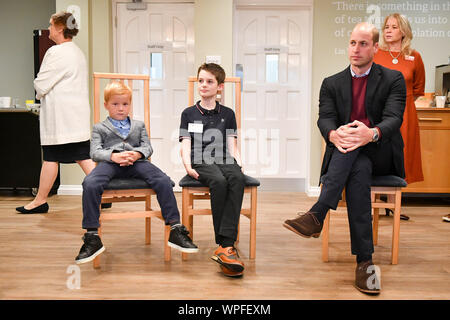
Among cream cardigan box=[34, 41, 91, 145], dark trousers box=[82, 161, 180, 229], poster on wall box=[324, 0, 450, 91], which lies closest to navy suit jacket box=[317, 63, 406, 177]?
dark trousers box=[82, 161, 180, 229]

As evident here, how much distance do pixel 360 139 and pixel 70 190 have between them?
3.07m

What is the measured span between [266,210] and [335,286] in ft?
5.24

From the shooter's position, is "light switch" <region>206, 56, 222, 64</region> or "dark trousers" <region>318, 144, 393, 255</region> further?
"light switch" <region>206, 56, 222, 64</region>

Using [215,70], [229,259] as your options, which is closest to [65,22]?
[215,70]

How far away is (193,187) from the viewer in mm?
2111

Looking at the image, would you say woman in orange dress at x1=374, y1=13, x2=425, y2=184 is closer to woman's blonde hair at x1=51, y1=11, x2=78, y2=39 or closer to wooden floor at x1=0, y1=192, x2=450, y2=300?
wooden floor at x1=0, y1=192, x2=450, y2=300

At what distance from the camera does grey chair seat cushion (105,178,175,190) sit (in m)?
2.03

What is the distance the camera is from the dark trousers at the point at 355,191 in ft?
6.06

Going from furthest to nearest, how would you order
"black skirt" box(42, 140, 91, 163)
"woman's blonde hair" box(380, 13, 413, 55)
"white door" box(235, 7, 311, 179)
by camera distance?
"white door" box(235, 7, 311, 179) < "black skirt" box(42, 140, 91, 163) < "woman's blonde hair" box(380, 13, 413, 55)

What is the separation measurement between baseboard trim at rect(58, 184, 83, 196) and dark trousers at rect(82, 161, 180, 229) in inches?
83.6

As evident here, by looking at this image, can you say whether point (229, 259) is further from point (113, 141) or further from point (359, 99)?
point (359, 99)

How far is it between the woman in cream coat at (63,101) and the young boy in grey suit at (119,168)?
1.01m

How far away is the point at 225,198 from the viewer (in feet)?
6.66

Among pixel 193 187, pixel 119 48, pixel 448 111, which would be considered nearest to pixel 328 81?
pixel 193 187
